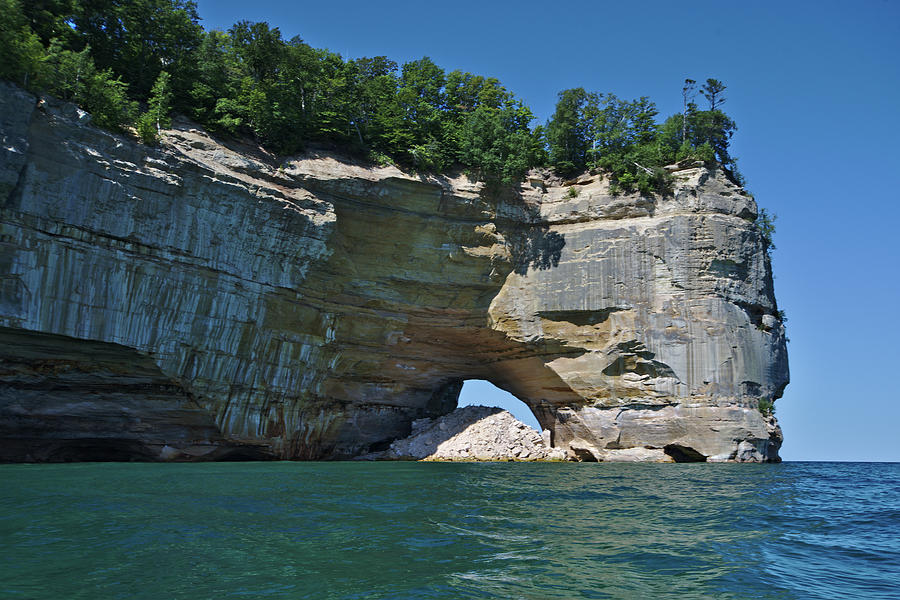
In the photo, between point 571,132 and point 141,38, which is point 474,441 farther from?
point 141,38

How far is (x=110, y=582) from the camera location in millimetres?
6355

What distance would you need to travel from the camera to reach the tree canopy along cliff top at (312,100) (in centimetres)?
2262

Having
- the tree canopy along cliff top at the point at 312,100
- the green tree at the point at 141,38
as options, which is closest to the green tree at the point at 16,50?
the tree canopy along cliff top at the point at 312,100

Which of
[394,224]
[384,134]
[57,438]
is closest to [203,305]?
[57,438]

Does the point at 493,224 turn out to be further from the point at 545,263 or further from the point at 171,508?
the point at 171,508

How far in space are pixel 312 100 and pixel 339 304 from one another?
10.0 meters

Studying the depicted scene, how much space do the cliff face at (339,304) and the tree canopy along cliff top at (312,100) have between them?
1292mm

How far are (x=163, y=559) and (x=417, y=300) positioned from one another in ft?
76.9

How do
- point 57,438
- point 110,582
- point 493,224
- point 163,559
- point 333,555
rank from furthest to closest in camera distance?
1. point 493,224
2. point 57,438
3. point 333,555
4. point 163,559
5. point 110,582

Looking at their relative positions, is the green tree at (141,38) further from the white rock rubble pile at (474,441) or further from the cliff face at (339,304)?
the white rock rubble pile at (474,441)

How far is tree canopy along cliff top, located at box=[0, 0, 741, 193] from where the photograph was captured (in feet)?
74.2

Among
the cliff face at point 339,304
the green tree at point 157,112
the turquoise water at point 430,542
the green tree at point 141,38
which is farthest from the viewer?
the green tree at point 141,38

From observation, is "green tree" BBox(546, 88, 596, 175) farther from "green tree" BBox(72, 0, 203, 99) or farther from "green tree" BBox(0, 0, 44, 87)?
"green tree" BBox(0, 0, 44, 87)

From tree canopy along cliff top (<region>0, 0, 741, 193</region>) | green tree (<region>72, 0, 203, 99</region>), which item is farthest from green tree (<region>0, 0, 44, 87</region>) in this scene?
green tree (<region>72, 0, 203, 99</region>)
